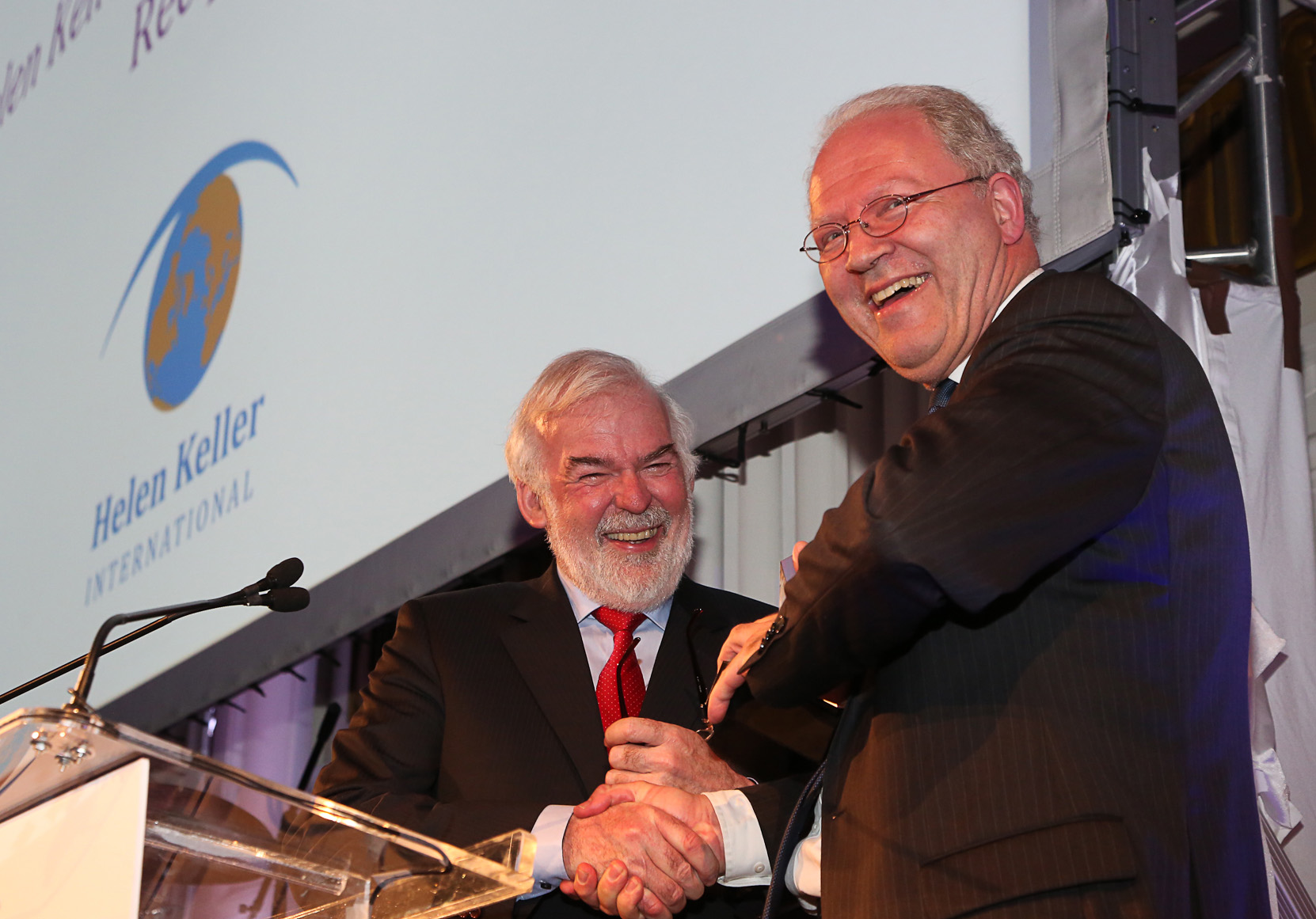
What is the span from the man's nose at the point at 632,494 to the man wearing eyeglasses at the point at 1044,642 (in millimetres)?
1024

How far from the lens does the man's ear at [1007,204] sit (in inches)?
69.4

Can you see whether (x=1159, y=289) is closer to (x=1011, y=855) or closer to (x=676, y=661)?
(x=676, y=661)

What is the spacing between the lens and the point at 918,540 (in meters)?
1.27

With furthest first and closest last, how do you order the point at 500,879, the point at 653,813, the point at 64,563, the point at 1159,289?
the point at 64,563
the point at 1159,289
the point at 653,813
the point at 500,879

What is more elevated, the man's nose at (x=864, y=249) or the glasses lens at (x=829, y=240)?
the glasses lens at (x=829, y=240)

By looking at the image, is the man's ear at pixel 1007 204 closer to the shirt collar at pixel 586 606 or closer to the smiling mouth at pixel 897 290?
the smiling mouth at pixel 897 290

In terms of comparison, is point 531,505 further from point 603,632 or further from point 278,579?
point 278,579

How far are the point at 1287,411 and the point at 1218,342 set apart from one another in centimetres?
19

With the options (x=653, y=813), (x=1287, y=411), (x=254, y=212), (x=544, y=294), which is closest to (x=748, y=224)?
(x=544, y=294)

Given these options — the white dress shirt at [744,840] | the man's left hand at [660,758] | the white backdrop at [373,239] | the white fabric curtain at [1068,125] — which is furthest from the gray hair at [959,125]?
the man's left hand at [660,758]

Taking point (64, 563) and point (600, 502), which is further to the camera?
point (64, 563)

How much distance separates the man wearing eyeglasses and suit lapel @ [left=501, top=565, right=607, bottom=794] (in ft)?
2.63

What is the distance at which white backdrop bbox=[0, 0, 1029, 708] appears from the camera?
2736mm

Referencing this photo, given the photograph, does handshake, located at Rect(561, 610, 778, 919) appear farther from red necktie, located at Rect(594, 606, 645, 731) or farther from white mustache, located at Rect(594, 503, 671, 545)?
white mustache, located at Rect(594, 503, 671, 545)
